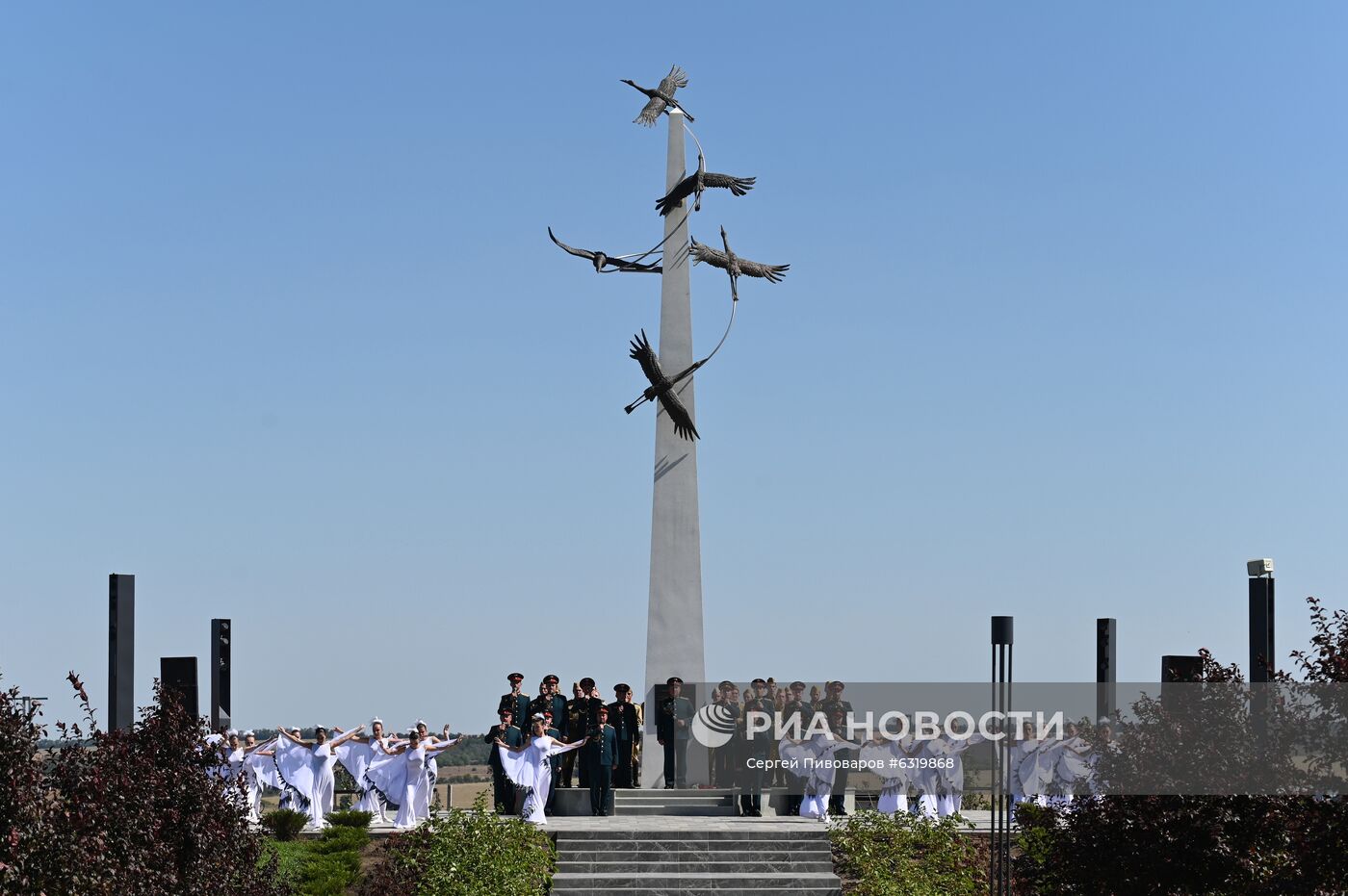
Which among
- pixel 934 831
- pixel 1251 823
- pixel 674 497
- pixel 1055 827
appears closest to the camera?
pixel 1251 823

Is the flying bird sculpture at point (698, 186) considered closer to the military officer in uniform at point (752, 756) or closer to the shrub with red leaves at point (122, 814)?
the military officer in uniform at point (752, 756)

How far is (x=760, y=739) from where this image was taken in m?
22.2

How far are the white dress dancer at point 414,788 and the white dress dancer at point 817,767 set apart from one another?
15.0ft

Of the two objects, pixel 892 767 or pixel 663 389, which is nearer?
pixel 892 767

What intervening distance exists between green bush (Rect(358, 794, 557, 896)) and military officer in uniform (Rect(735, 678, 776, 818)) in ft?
11.1

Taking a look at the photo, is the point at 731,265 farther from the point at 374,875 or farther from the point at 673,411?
the point at 374,875

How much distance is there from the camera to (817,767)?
851 inches

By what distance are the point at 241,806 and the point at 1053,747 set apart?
12.1 metres

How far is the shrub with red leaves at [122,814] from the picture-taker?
373 inches

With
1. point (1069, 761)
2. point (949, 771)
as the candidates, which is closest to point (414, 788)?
point (949, 771)

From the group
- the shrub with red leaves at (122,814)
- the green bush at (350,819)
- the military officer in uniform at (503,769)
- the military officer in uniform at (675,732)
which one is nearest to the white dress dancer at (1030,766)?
the military officer in uniform at (675,732)

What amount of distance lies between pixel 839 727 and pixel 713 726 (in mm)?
2037

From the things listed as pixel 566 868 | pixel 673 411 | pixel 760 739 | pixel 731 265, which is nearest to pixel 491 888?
pixel 566 868

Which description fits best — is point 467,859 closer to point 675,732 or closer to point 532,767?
point 532,767
